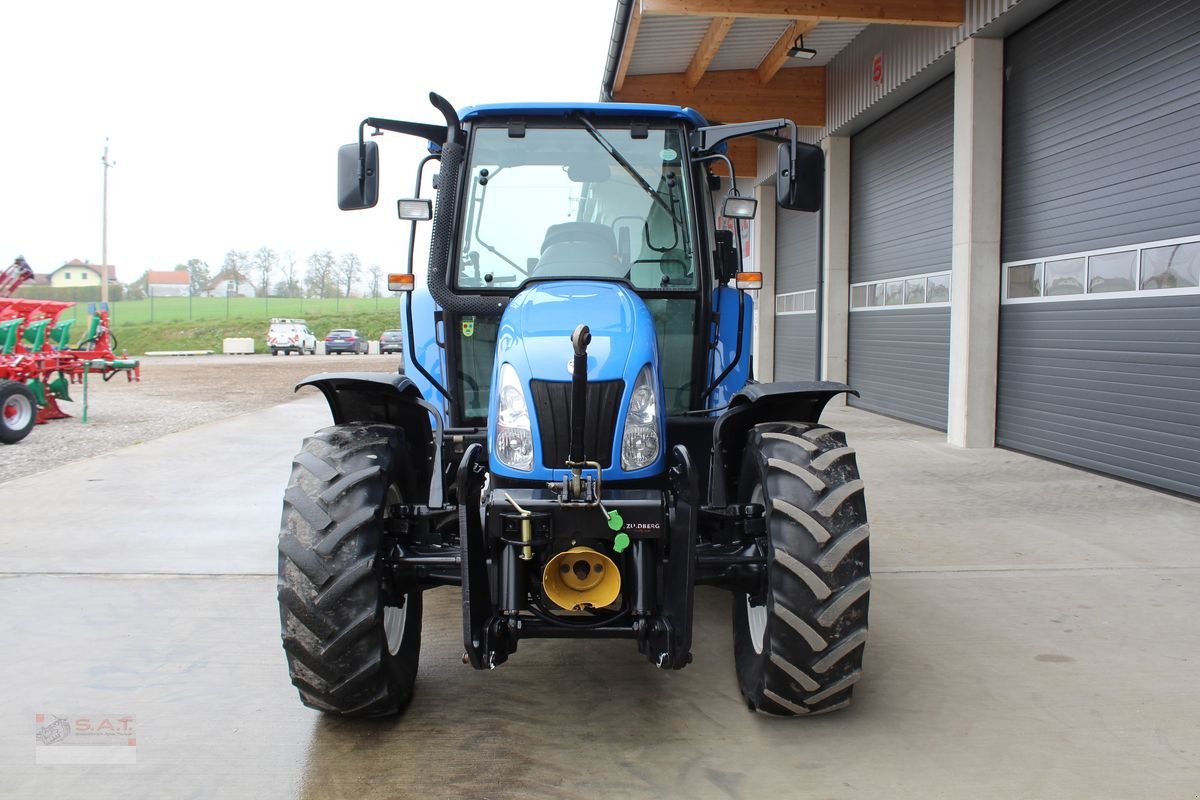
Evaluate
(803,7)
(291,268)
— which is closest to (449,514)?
(803,7)

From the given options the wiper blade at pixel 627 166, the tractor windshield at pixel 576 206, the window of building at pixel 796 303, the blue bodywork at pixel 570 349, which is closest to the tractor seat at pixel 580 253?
the tractor windshield at pixel 576 206

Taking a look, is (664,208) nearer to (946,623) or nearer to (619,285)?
(619,285)

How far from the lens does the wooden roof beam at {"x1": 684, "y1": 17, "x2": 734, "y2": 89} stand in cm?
1174

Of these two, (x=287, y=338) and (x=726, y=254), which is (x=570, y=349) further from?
(x=287, y=338)

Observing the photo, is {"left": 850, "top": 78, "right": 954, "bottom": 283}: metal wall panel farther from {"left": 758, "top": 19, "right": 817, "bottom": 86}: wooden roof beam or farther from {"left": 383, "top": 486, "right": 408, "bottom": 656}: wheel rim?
{"left": 383, "top": 486, "right": 408, "bottom": 656}: wheel rim

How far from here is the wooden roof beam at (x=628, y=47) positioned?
11.7m

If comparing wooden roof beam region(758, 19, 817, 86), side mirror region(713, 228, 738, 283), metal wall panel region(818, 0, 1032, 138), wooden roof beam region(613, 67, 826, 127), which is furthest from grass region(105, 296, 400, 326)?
side mirror region(713, 228, 738, 283)

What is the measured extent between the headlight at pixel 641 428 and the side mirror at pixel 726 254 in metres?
1.43

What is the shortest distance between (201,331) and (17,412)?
45313 millimetres

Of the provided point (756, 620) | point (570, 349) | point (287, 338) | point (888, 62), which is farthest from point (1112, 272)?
point (287, 338)

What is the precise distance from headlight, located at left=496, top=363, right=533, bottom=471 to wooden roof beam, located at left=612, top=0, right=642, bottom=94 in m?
8.73

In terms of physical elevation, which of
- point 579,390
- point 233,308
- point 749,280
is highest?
point 233,308

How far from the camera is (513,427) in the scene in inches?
130

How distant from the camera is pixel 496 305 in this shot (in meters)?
4.24
